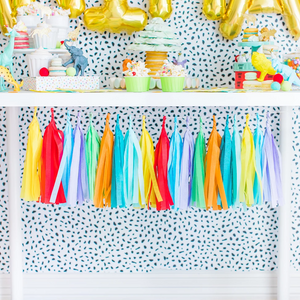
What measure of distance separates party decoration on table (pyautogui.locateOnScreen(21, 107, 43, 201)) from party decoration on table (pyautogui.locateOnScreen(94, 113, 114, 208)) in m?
0.27

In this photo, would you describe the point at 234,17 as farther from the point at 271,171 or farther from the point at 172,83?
the point at 271,171

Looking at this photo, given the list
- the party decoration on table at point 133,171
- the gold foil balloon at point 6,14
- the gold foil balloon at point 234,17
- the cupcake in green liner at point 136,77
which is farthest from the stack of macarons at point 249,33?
the gold foil balloon at point 6,14

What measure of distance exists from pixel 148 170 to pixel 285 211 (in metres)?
0.80

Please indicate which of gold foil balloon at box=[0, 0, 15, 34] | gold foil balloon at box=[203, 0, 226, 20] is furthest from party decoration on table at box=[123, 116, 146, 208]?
gold foil balloon at box=[0, 0, 15, 34]

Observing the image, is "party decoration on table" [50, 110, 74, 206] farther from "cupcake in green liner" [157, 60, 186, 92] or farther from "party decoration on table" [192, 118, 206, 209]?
"party decoration on table" [192, 118, 206, 209]

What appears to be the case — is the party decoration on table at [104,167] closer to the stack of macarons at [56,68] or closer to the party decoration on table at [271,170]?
the stack of macarons at [56,68]

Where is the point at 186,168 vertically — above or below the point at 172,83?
below

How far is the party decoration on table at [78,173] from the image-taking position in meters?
1.81

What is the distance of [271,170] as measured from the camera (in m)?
1.83

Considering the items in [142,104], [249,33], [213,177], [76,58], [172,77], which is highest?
[249,33]

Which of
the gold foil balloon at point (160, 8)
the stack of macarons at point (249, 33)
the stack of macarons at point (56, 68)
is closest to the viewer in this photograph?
the stack of macarons at point (56, 68)

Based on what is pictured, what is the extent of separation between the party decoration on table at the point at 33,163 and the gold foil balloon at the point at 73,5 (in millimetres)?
585

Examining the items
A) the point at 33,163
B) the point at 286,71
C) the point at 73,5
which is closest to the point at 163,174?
the point at 33,163

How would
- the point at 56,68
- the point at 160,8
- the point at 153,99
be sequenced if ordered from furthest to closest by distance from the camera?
the point at 160,8 < the point at 56,68 < the point at 153,99
